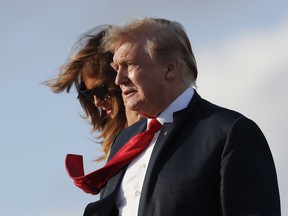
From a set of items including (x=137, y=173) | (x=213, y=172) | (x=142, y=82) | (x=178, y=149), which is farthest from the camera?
(x=142, y=82)

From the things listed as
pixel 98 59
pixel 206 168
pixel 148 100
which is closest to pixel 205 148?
pixel 206 168

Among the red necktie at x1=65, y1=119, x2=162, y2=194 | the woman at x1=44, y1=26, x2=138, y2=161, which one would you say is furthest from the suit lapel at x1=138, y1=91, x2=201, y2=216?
the woman at x1=44, y1=26, x2=138, y2=161

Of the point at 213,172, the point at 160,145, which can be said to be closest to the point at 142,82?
the point at 160,145

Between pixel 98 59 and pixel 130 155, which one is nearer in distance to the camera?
pixel 130 155

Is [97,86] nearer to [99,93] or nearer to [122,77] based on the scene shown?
[99,93]

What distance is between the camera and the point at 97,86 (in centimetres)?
984

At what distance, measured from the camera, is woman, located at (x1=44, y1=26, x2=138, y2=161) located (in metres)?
9.77

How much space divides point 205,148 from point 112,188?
2.66ft

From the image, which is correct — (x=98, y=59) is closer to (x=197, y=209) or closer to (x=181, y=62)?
(x=181, y=62)

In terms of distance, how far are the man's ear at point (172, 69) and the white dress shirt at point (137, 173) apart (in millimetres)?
140

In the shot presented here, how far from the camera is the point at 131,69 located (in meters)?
7.43

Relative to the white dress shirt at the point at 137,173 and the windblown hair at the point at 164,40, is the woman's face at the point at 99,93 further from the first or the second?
the white dress shirt at the point at 137,173

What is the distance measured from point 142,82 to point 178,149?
586 mm

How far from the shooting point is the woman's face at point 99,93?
9789mm
